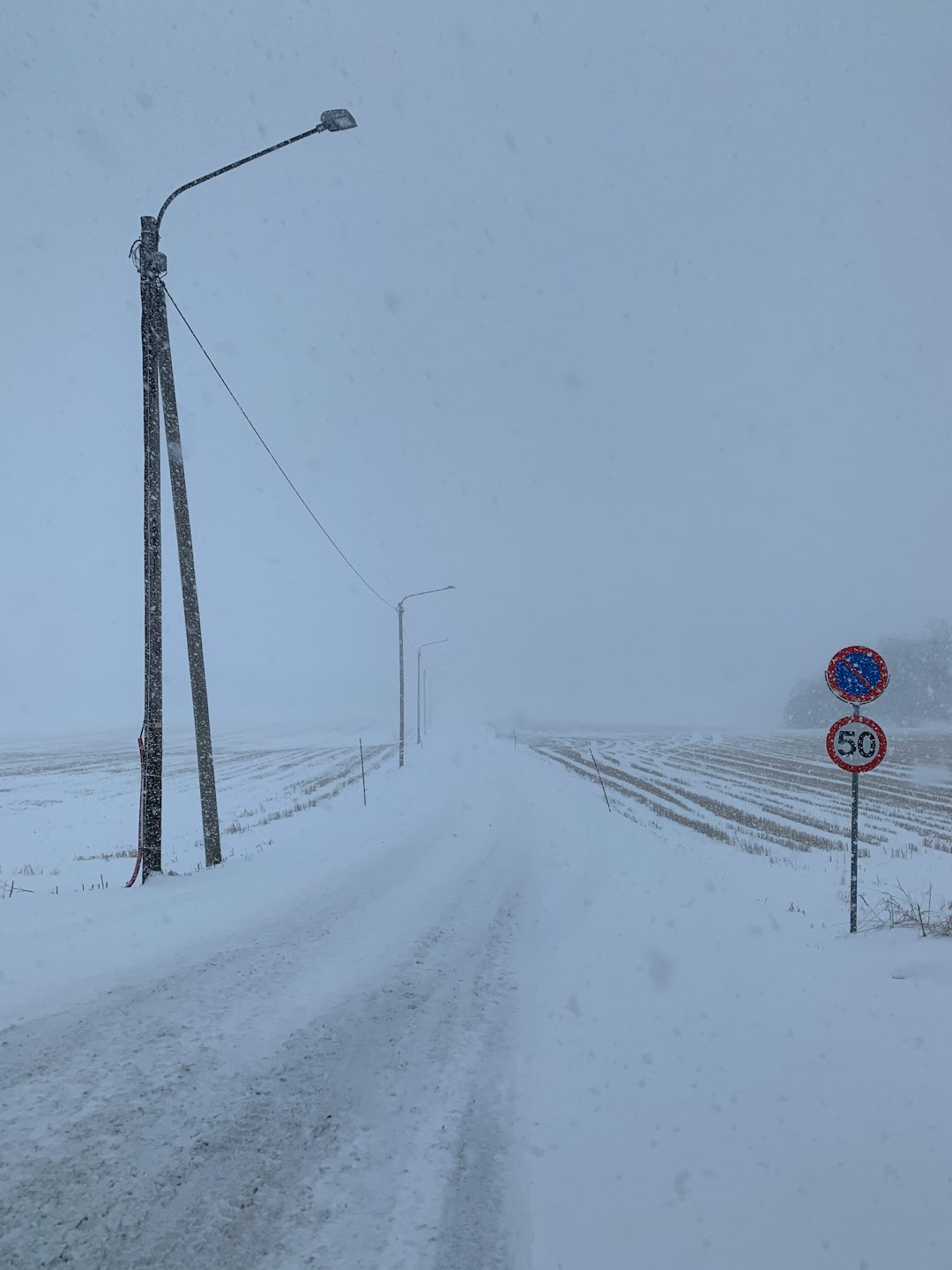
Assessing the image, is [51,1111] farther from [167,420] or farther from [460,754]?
[460,754]

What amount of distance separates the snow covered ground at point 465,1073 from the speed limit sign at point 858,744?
5.99 feet

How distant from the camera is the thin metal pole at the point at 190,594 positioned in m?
10.7

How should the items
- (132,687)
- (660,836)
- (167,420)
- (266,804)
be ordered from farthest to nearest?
(132,687) < (266,804) < (660,836) < (167,420)

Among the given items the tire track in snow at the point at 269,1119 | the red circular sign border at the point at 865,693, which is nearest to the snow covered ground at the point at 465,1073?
the tire track in snow at the point at 269,1119

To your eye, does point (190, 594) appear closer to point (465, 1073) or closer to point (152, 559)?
point (152, 559)

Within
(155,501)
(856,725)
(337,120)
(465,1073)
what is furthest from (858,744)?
(337,120)

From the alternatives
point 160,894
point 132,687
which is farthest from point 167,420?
point 132,687

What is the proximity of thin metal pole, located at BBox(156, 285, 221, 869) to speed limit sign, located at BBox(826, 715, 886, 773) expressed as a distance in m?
8.88

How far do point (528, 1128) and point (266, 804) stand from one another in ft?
62.2

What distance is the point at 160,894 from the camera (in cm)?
847

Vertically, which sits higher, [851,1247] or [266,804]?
[851,1247]

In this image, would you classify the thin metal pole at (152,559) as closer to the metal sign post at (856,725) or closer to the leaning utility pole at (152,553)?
the leaning utility pole at (152,553)

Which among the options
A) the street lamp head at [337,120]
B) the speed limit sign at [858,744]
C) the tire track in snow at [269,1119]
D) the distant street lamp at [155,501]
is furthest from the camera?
the distant street lamp at [155,501]

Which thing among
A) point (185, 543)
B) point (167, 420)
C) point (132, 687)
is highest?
point (167, 420)
